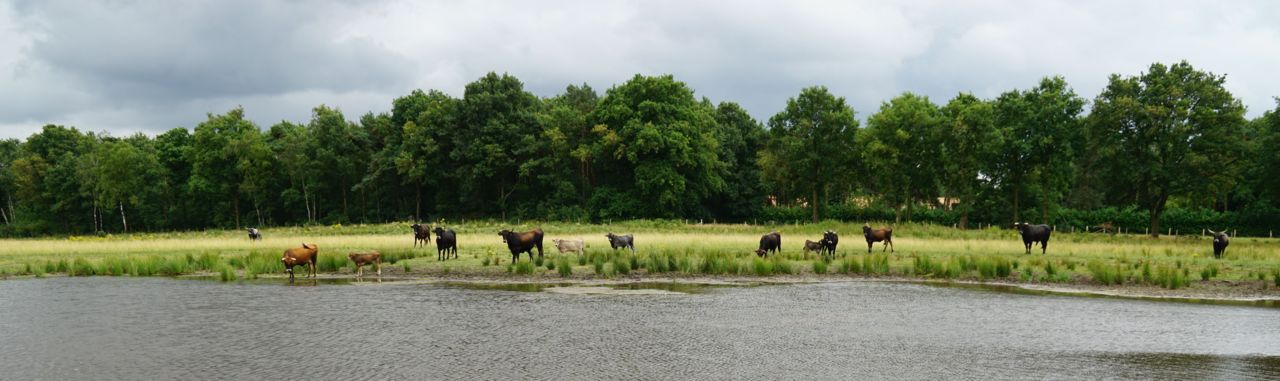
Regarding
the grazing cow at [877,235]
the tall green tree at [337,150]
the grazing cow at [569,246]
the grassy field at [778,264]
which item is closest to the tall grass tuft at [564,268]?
the grassy field at [778,264]

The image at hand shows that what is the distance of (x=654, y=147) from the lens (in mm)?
72875

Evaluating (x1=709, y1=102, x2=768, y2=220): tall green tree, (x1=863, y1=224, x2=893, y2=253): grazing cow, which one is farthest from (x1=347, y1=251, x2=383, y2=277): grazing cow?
(x1=709, y1=102, x2=768, y2=220): tall green tree

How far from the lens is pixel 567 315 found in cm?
1977

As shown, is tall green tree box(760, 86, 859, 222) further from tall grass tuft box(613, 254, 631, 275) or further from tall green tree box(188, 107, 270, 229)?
tall green tree box(188, 107, 270, 229)

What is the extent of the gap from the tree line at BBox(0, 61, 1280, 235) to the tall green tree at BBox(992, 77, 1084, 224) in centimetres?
16

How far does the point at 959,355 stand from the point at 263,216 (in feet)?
328

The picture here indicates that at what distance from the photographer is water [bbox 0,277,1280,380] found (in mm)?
13953

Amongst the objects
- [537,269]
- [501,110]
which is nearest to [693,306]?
[537,269]

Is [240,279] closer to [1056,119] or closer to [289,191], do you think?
[1056,119]

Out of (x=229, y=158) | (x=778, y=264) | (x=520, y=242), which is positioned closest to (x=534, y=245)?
(x=520, y=242)

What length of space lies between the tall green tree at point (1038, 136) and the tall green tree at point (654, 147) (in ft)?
85.1

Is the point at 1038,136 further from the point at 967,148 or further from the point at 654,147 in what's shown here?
the point at 654,147

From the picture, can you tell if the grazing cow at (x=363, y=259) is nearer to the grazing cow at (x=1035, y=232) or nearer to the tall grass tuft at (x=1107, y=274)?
the tall grass tuft at (x=1107, y=274)

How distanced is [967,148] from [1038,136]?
6.30 metres
